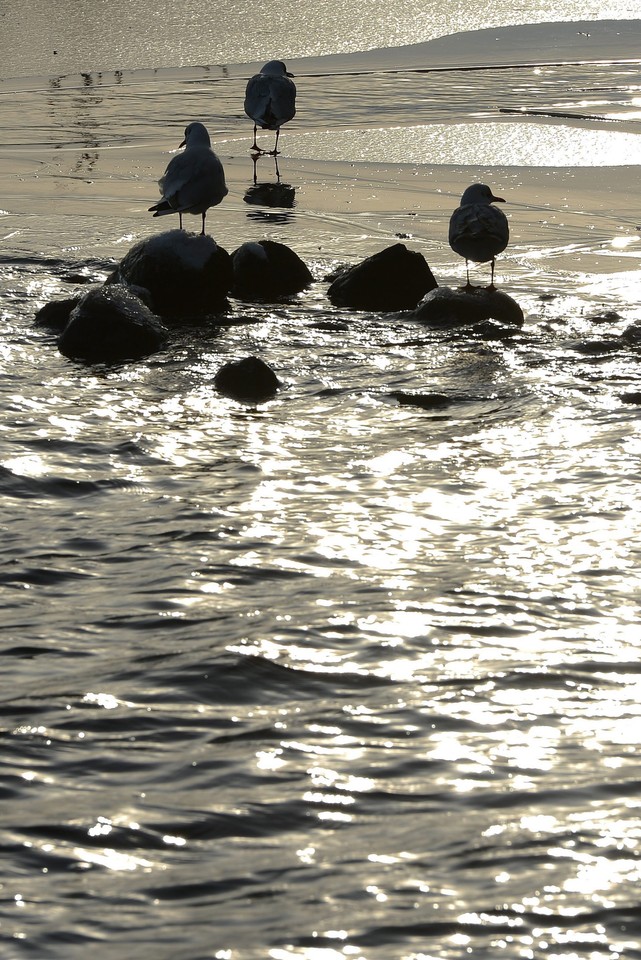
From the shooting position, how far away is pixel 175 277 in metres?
8.69

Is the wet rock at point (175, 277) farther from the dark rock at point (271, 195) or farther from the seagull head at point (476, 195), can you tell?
the dark rock at point (271, 195)

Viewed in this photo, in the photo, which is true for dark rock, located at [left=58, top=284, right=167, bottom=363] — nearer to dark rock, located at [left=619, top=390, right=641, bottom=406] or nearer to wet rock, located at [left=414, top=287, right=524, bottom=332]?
wet rock, located at [left=414, top=287, right=524, bottom=332]

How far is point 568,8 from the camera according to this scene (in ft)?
74.2

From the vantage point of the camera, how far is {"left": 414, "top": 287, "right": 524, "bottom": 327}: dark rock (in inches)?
322

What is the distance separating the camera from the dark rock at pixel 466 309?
26.8 feet

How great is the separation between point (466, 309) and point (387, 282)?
64 centimetres

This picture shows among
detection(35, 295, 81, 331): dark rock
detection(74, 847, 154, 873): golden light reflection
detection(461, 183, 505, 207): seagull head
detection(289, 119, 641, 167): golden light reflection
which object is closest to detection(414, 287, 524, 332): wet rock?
detection(461, 183, 505, 207): seagull head

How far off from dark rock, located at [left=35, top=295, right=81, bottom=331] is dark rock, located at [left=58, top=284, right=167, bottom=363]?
1.07 ft

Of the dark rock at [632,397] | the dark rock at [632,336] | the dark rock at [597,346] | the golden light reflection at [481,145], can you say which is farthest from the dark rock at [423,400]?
the golden light reflection at [481,145]

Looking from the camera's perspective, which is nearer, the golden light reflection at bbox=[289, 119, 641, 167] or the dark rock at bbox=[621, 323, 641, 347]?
the dark rock at bbox=[621, 323, 641, 347]

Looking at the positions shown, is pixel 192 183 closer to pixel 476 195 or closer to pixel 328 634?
pixel 476 195

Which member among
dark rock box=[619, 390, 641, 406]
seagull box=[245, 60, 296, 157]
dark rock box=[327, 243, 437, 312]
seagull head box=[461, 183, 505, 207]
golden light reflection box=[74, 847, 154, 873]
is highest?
seagull box=[245, 60, 296, 157]

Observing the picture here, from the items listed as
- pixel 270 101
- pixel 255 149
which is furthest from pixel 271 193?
pixel 255 149

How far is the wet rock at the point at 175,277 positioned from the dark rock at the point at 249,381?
1.75 m
